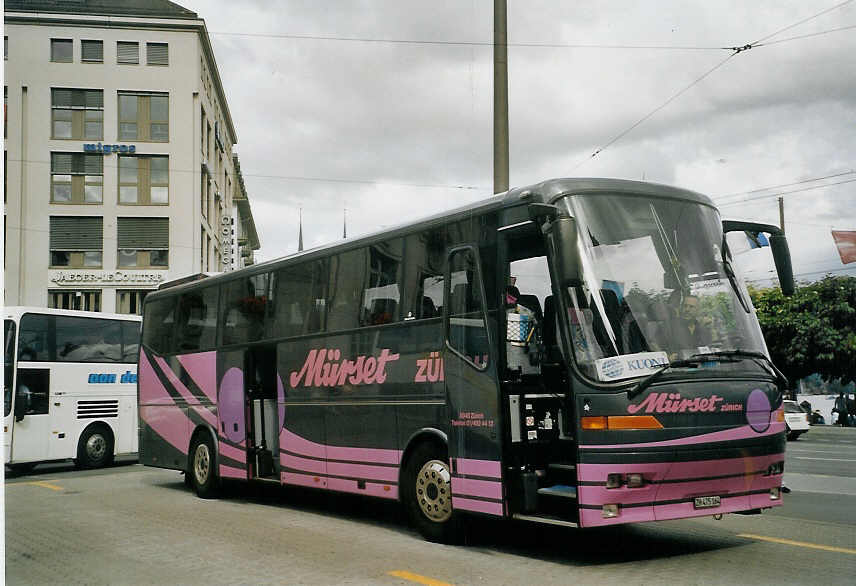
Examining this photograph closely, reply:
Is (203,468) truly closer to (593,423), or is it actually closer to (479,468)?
(479,468)

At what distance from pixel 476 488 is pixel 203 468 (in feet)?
24.6

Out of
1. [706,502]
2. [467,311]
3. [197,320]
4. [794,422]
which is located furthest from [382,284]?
[794,422]

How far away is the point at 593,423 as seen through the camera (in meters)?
7.71

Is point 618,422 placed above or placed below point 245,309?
below

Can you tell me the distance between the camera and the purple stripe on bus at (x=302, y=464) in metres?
11.8

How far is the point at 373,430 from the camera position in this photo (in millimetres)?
10633

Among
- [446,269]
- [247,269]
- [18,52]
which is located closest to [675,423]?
[446,269]

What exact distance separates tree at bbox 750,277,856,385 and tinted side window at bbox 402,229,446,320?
35.7 m

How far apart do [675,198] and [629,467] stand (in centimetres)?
266

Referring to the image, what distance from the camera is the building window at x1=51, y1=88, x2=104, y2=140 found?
48312 millimetres

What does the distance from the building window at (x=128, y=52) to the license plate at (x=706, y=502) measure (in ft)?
154

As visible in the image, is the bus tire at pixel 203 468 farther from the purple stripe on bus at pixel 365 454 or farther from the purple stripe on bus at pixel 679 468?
the purple stripe on bus at pixel 679 468

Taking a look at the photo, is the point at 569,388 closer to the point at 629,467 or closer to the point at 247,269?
the point at 629,467

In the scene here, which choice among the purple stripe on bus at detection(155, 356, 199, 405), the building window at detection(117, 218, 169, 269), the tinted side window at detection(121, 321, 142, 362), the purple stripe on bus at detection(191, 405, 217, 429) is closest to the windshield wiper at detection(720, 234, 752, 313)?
the purple stripe on bus at detection(191, 405, 217, 429)
